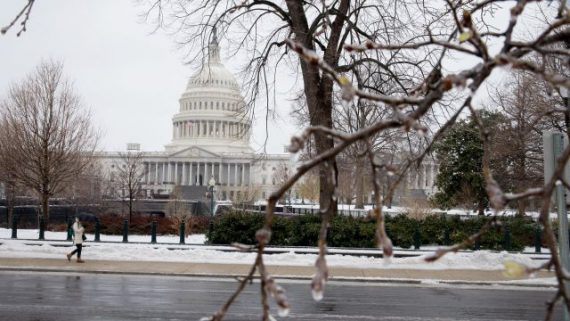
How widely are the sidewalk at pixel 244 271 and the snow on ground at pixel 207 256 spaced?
709mm

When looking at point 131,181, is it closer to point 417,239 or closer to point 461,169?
point 461,169

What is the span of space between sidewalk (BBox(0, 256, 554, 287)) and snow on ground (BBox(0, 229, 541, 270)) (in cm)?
71

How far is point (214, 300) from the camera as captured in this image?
12438 millimetres

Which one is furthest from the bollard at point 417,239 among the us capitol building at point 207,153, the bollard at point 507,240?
the us capitol building at point 207,153

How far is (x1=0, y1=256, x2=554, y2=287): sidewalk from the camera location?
16312 millimetres

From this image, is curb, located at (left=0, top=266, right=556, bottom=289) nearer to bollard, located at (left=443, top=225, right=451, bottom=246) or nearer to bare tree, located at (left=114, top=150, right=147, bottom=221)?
bollard, located at (left=443, top=225, right=451, bottom=246)

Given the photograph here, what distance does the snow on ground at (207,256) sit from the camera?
747 inches

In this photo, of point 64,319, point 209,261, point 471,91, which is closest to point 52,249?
point 209,261

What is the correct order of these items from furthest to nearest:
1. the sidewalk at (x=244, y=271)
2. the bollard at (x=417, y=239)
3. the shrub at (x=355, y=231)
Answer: the shrub at (x=355, y=231) → the bollard at (x=417, y=239) → the sidewalk at (x=244, y=271)

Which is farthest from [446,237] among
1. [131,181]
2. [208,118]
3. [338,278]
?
[208,118]

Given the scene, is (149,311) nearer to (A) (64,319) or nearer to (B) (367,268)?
(A) (64,319)

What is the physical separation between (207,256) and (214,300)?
794 cm

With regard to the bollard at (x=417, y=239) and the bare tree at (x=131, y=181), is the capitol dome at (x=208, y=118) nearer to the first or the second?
the bare tree at (x=131, y=181)

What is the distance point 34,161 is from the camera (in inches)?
1188
